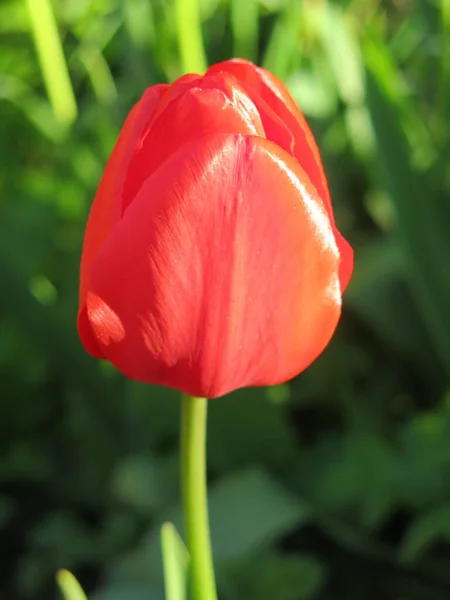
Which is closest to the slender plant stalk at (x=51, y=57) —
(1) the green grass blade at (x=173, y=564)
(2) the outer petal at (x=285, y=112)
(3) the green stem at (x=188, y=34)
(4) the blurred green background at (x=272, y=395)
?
(4) the blurred green background at (x=272, y=395)

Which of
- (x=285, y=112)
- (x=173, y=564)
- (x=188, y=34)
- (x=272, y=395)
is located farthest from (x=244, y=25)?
(x=173, y=564)

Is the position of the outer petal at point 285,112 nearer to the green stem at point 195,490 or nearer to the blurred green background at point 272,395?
the green stem at point 195,490

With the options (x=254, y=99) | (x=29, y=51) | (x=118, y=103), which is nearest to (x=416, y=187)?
(x=118, y=103)

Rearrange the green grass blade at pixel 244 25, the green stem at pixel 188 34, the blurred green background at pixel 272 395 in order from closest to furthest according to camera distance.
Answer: the blurred green background at pixel 272 395, the green stem at pixel 188 34, the green grass blade at pixel 244 25

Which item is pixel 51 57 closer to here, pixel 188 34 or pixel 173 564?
pixel 188 34

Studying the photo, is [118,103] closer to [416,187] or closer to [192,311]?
[416,187]
